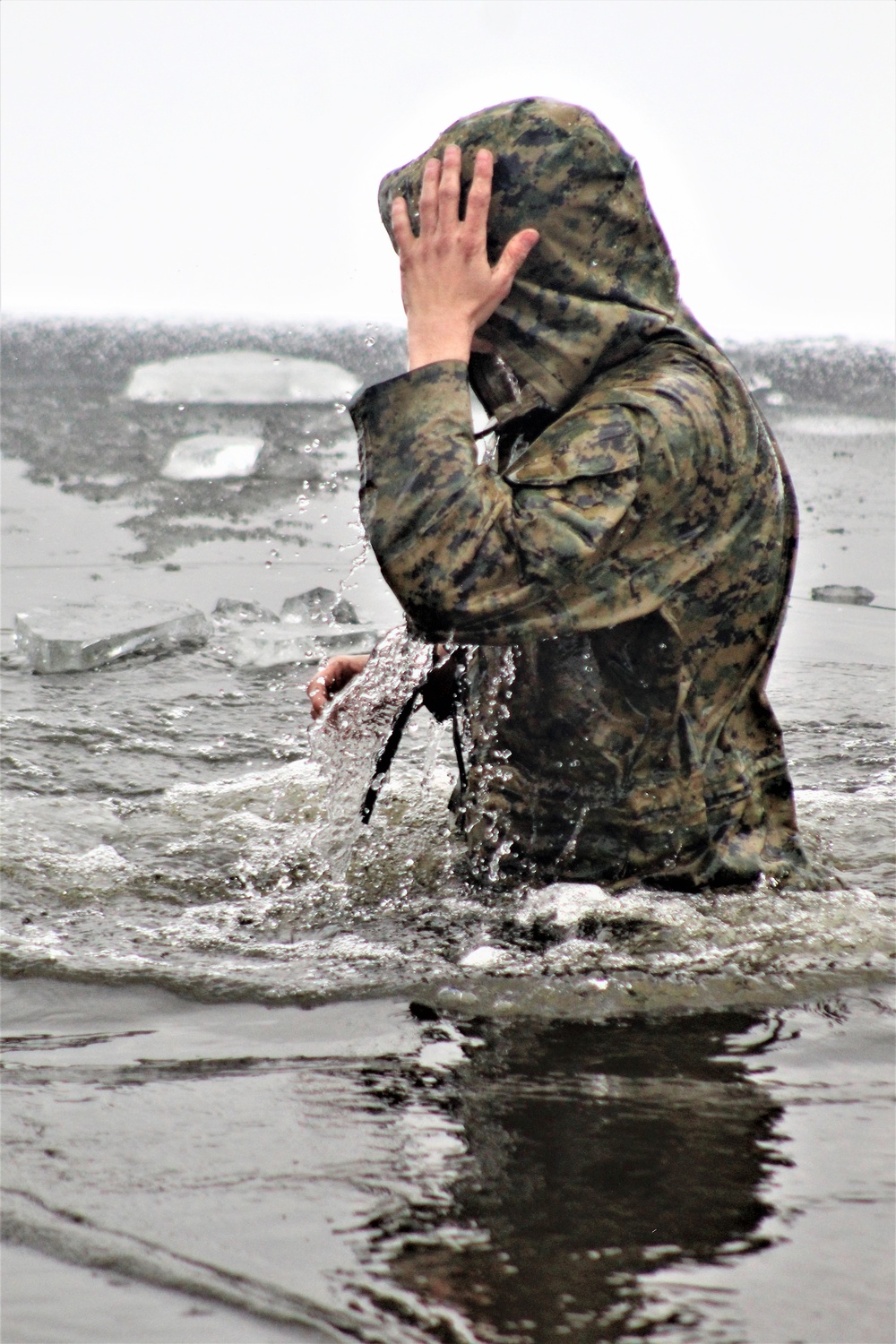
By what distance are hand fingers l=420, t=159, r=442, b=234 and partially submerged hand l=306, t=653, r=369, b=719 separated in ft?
3.00

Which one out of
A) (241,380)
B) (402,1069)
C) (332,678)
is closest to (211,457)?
(241,380)

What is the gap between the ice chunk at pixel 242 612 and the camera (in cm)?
518

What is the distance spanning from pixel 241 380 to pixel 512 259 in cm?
741

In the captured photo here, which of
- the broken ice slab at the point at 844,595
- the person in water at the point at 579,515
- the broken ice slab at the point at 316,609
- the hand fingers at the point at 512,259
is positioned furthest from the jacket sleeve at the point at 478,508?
the broken ice slab at the point at 844,595

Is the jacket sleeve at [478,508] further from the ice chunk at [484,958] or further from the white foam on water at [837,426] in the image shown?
the white foam on water at [837,426]

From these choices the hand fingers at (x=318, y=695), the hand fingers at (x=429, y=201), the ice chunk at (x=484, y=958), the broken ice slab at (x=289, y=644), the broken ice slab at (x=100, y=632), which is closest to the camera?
the hand fingers at (x=429, y=201)

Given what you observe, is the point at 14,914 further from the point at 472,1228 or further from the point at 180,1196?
the point at 472,1228

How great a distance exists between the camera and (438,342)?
6.28 feet

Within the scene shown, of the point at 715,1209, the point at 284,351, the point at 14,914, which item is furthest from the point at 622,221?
the point at 284,351

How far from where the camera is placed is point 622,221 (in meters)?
2.04

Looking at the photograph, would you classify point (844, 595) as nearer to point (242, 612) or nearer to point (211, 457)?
point (242, 612)

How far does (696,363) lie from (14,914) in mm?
1512

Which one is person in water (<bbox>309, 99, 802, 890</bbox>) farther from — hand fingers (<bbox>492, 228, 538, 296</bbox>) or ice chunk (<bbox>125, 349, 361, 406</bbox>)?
ice chunk (<bbox>125, 349, 361, 406</bbox>)

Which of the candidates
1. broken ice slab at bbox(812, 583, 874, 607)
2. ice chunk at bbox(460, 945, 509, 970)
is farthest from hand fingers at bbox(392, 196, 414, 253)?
broken ice slab at bbox(812, 583, 874, 607)
